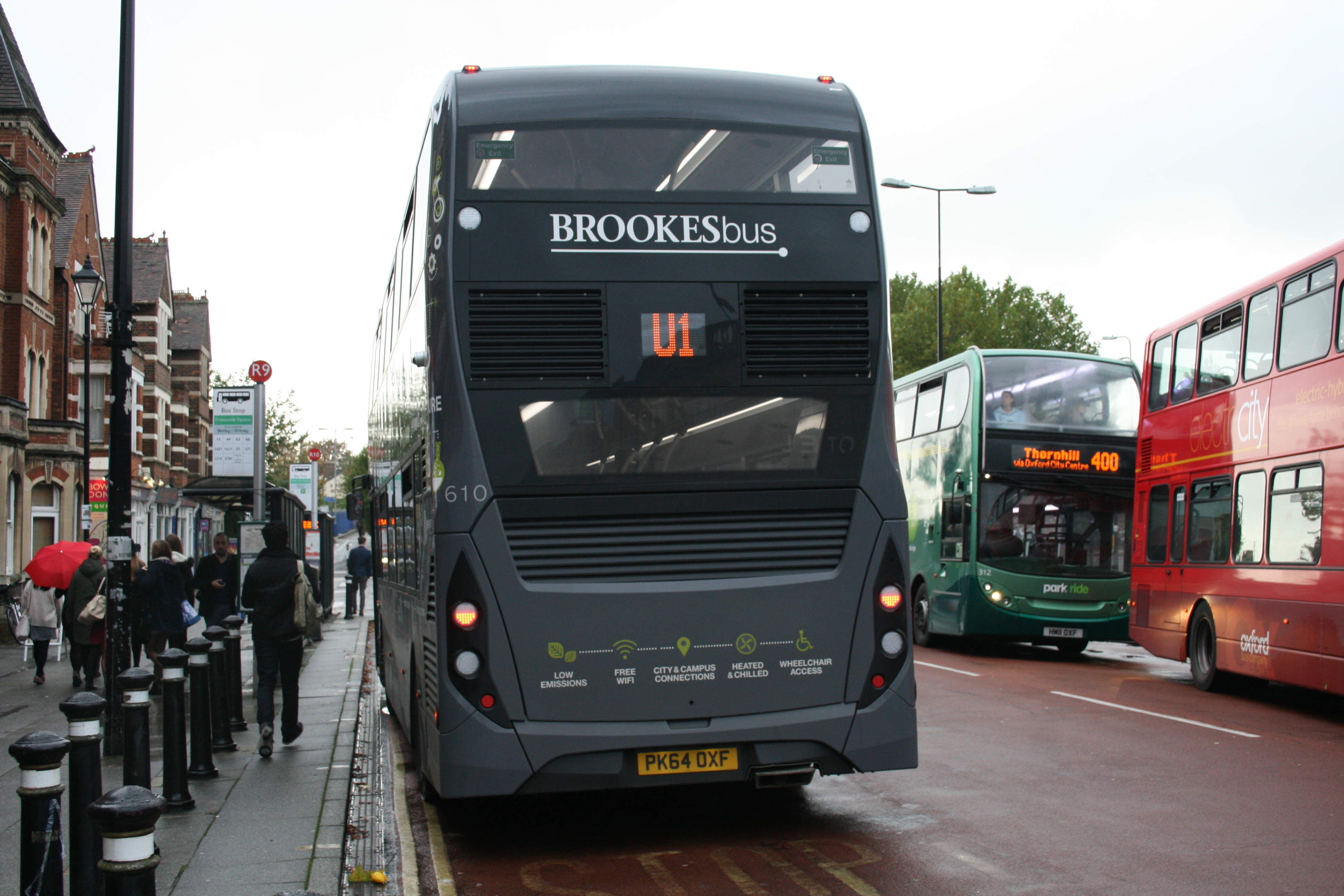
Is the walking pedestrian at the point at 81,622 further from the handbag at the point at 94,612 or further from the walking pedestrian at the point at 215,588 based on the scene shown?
the walking pedestrian at the point at 215,588

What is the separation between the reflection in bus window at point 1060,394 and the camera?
18609 millimetres

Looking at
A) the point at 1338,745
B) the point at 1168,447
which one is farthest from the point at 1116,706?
the point at 1168,447

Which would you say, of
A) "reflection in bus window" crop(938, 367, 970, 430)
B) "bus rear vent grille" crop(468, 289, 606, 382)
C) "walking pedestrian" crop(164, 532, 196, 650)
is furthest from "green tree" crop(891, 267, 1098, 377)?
"bus rear vent grille" crop(468, 289, 606, 382)

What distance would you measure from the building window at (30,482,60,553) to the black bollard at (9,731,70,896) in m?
32.2

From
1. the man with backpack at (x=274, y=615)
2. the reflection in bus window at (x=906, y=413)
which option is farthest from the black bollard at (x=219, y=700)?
the reflection in bus window at (x=906, y=413)

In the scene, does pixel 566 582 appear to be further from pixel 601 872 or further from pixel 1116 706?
pixel 1116 706

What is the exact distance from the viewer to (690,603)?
6.88 metres

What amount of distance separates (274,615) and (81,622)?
696 cm

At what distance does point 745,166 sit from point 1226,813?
466 centimetres

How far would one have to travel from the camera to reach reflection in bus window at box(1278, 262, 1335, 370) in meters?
12.1

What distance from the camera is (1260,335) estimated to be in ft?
44.5

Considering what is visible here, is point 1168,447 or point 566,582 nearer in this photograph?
point 566,582

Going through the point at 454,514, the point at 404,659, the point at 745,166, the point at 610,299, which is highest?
the point at 745,166

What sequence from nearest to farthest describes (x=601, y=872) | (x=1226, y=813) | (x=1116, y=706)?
(x=601, y=872) → (x=1226, y=813) → (x=1116, y=706)
